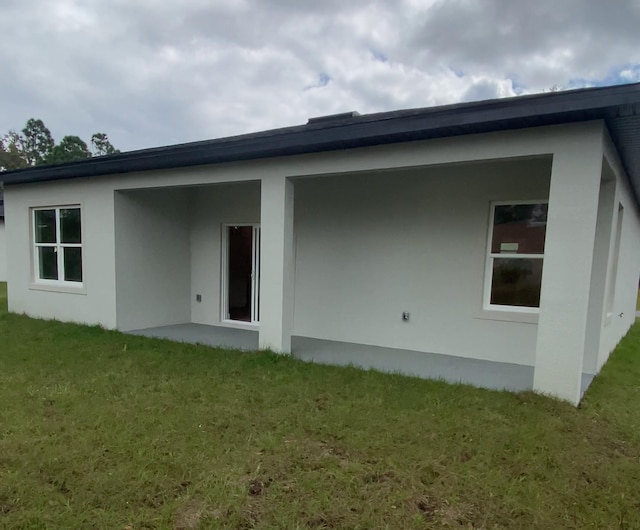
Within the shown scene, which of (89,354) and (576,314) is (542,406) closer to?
(576,314)

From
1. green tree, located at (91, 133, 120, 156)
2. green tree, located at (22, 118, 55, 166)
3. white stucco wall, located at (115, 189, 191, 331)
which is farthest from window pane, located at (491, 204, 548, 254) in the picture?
green tree, located at (22, 118, 55, 166)

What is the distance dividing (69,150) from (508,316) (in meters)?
51.8

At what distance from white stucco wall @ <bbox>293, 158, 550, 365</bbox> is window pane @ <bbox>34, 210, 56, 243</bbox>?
5.11 metres

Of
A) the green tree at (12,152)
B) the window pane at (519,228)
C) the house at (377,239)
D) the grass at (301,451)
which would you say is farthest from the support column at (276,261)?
the green tree at (12,152)

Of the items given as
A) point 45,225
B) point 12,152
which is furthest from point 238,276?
point 12,152

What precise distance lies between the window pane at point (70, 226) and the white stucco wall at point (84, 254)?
21 cm

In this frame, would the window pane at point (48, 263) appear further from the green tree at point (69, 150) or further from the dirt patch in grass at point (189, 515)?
the green tree at point (69, 150)

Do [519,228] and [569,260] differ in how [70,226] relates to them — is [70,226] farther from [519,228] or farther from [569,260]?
[569,260]

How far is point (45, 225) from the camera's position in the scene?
26.7 feet

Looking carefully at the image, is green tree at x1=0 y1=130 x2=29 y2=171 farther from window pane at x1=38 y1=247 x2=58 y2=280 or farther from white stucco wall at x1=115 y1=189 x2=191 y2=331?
white stucco wall at x1=115 y1=189 x2=191 y2=331

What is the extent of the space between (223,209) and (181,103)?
46.2ft

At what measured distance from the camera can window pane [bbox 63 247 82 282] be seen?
304 inches

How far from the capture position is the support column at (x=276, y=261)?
5418mm

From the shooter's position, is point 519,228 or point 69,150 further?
point 69,150
